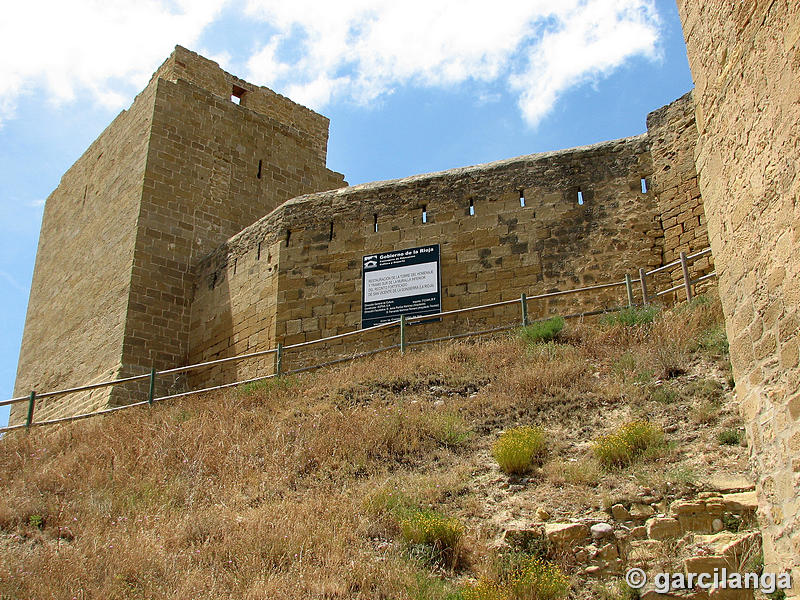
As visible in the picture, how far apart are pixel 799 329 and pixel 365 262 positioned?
10.2 meters

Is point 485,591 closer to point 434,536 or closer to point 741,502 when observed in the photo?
point 434,536

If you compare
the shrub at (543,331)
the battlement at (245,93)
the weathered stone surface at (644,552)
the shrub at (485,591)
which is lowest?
the shrub at (485,591)

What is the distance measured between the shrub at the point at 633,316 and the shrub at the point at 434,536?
4.97 m

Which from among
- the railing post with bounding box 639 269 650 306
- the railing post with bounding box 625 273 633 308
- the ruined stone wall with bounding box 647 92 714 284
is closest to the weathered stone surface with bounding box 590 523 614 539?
the railing post with bounding box 625 273 633 308

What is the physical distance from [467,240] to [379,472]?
644 centimetres

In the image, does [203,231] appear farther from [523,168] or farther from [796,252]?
[796,252]

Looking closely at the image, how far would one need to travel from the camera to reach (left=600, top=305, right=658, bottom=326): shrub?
34.9 ft

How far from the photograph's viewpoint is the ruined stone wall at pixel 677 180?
12.1 metres

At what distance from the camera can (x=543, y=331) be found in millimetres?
11242

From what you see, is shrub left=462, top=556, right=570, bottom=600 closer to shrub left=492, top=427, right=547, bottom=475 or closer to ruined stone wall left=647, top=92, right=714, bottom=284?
shrub left=492, top=427, right=547, bottom=475

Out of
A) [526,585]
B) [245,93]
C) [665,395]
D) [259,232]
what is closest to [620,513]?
[526,585]

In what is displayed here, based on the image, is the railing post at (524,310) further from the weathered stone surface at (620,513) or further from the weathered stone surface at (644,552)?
the weathered stone surface at (644,552)

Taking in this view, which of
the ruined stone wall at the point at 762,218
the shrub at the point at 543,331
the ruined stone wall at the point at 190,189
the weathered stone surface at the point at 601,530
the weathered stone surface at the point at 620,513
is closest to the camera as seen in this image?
the ruined stone wall at the point at 762,218

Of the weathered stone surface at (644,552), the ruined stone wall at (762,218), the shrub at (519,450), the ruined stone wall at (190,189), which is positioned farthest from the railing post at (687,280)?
the ruined stone wall at (190,189)
